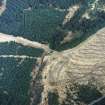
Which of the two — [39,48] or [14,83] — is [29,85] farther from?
[39,48]

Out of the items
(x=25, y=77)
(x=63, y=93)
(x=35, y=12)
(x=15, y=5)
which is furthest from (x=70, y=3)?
(x=63, y=93)

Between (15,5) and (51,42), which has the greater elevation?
(15,5)

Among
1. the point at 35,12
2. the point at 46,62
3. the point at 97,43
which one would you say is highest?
the point at 35,12

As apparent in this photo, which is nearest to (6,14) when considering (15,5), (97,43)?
(15,5)

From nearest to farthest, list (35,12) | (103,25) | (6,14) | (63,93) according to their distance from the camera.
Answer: (63,93) < (103,25) < (35,12) < (6,14)

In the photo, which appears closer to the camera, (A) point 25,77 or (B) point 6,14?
(A) point 25,77

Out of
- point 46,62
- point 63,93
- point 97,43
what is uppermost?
point 97,43

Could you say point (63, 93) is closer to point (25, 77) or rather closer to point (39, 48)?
point (25, 77)

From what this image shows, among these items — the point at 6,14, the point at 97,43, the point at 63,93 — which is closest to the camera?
the point at 63,93

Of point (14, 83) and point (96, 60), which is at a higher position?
point (96, 60)
